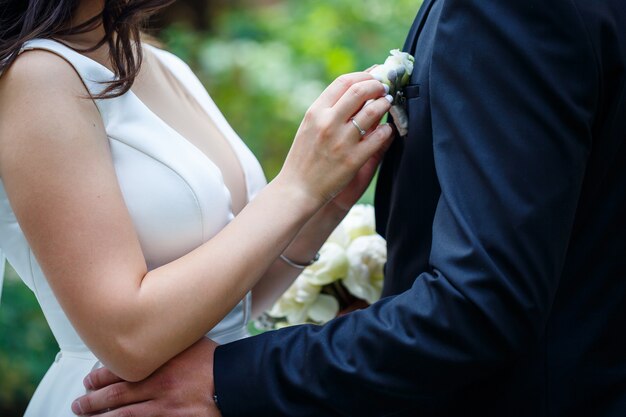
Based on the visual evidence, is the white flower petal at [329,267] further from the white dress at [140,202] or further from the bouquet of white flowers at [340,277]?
the white dress at [140,202]

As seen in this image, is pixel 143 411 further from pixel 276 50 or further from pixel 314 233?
pixel 276 50

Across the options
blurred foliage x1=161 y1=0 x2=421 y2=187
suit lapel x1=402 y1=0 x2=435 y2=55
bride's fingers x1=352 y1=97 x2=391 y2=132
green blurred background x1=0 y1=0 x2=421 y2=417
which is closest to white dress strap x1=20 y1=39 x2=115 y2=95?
bride's fingers x1=352 y1=97 x2=391 y2=132

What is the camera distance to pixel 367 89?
5.41 feet

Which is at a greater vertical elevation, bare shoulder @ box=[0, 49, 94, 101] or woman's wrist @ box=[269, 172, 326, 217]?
bare shoulder @ box=[0, 49, 94, 101]

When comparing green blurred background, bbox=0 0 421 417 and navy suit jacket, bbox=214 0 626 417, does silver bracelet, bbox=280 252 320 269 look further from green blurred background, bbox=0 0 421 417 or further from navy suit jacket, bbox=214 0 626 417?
green blurred background, bbox=0 0 421 417

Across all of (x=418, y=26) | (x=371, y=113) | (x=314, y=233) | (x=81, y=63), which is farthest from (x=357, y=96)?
(x=314, y=233)

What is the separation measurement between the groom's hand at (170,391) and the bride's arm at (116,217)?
0.11 feet

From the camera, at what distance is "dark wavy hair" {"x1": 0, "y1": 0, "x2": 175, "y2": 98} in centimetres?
170

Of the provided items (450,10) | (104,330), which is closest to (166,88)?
(104,330)

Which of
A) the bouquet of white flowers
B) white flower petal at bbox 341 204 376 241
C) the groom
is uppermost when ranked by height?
the groom

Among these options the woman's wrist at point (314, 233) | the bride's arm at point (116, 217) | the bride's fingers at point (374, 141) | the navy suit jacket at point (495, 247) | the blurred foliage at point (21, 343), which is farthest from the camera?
the blurred foliage at point (21, 343)

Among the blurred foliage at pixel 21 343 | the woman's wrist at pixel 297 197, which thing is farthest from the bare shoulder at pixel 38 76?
the blurred foliage at pixel 21 343

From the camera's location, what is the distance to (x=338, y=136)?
5.50 ft

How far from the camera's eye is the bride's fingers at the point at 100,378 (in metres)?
1.75
